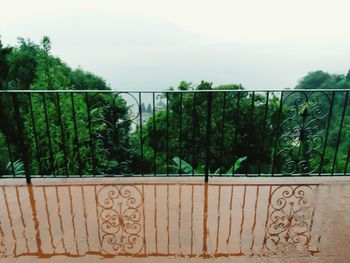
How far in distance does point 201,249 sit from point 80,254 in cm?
78

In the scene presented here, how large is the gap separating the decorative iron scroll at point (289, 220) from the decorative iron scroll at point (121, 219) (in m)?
0.89

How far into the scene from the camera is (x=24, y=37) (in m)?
23.6

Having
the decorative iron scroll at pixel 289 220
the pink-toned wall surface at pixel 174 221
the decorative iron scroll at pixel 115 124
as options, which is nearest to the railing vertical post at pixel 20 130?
the pink-toned wall surface at pixel 174 221

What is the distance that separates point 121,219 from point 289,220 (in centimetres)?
129

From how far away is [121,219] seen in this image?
2332 millimetres

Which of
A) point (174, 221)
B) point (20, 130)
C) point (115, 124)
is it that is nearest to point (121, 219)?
point (174, 221)

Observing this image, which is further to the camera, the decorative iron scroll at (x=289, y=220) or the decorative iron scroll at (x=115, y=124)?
the decorative iron scroll at (x=115, y=124)

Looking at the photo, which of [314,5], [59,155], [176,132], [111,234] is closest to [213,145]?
[176,132]

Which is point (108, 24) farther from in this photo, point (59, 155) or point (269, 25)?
point (59, 155)

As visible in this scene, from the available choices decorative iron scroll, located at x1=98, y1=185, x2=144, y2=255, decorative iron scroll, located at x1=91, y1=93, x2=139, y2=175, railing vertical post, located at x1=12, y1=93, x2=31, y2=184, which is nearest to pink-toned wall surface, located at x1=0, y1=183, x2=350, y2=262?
decorative iron scroll, located at x1=98, y1=185, x2=144, y2=255

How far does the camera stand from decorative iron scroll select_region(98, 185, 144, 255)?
2033 millimetres

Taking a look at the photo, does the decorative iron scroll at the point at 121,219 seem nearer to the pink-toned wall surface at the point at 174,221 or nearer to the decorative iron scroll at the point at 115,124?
the pink-toned wall surface at the point at 174,221

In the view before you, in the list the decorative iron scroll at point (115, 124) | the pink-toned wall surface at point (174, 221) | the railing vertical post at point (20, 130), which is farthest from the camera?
the decorative iron scroll at point (115, 124)

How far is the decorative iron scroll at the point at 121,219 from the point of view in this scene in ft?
6.67
